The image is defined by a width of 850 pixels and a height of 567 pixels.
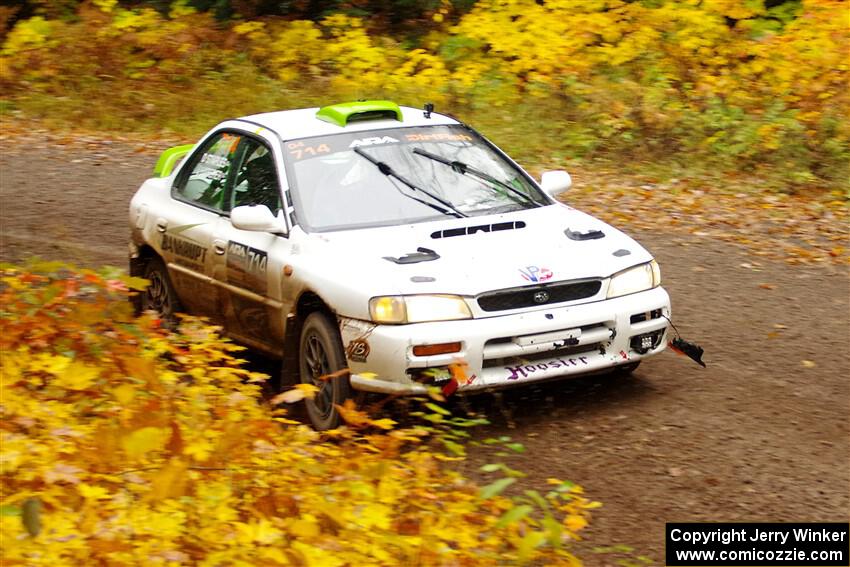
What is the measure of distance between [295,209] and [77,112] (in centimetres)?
1157

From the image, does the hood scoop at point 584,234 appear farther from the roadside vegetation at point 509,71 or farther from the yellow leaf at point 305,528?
the roadside vegetation at point 509,71

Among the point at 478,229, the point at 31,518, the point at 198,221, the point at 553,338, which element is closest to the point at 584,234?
the point at 478,229

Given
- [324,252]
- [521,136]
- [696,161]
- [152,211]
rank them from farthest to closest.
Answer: [521,136] < [696,161] < [152,211] < [324,252]

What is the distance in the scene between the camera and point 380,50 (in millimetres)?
18062

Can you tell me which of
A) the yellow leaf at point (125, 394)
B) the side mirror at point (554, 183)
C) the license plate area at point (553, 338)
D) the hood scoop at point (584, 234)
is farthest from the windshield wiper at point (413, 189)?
the yellow leaf at point (125, 394)

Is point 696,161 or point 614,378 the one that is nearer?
point 614,378

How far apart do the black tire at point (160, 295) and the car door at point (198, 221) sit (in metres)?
0.12

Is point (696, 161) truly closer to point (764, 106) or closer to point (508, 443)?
point (764, 106)

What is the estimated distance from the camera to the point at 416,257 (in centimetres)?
691

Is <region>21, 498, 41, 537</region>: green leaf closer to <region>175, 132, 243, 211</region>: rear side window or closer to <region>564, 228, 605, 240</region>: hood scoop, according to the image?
<region>564, 228, 605, 240</region>: hood scoop

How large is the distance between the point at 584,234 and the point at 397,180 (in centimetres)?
122

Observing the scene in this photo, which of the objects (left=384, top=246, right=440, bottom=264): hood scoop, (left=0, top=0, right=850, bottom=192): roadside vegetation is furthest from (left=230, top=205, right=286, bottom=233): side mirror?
(left=0, top=0, right=850, bottom=192): roadside vegetation

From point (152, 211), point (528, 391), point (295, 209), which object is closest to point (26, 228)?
point (152, 211)

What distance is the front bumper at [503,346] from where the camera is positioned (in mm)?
6578
